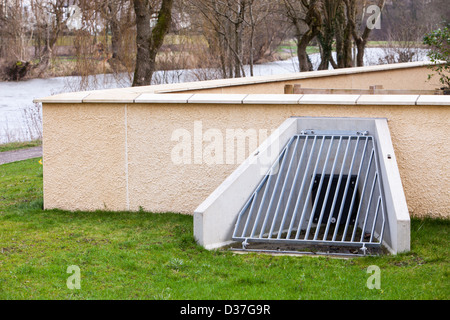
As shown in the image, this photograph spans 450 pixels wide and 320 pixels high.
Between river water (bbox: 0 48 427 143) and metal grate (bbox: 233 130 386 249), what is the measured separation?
39.6 ft

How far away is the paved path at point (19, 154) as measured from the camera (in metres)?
13.9

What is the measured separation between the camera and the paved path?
13867 millimetres

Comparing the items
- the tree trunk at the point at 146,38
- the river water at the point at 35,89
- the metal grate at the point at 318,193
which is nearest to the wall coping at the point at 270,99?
the metal grate at the point at 318,193

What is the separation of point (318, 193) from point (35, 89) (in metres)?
25.3

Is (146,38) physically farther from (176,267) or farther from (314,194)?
(176,267)

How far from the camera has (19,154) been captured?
14672 millimetres

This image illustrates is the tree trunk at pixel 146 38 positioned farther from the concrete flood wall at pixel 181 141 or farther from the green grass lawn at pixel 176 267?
the green grass lawn at pixel 176 267

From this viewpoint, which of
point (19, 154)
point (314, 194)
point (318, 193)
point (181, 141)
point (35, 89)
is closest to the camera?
point (318, 193)

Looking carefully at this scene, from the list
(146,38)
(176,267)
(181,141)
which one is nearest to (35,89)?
(146,38)

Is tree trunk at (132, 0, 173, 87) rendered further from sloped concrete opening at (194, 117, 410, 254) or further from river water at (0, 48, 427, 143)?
sloped concrete opening at (194, 117, 410, 254)

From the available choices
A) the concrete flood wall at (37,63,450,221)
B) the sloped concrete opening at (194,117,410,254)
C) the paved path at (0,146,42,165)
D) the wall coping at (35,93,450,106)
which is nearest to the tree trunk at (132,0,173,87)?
the paved path at (0,146,42,165)

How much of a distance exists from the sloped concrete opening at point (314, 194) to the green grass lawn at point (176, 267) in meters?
0.32
